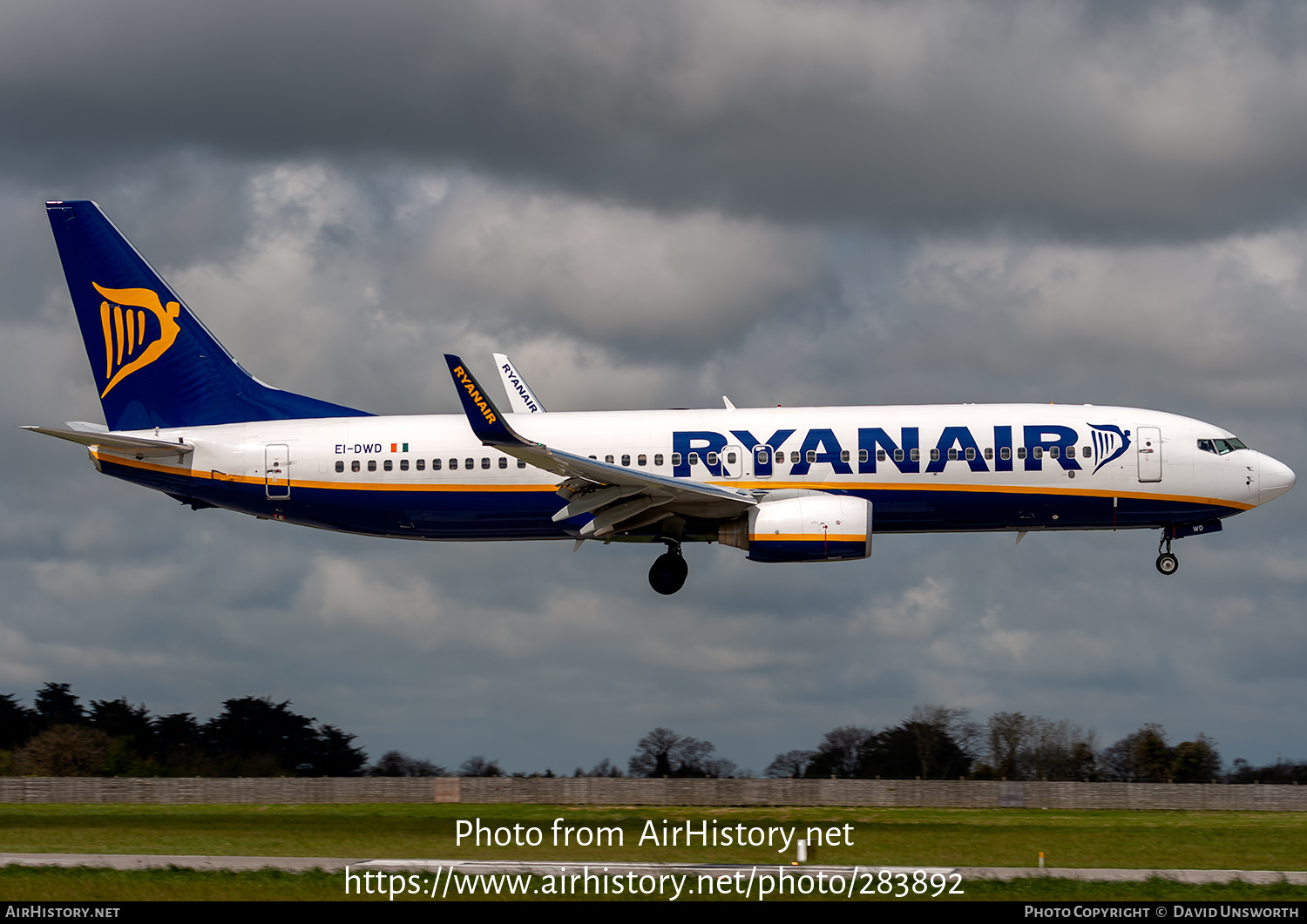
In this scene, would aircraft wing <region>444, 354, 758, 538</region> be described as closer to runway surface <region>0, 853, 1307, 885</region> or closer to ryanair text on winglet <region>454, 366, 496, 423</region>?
ryanair text on winglet <region>454, 366, 496, 423</region>

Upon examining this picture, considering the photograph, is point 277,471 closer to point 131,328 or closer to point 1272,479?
point 131,328

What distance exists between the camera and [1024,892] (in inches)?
936

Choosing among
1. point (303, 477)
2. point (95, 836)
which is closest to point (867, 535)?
point (303, 477)

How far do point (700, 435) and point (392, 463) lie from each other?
33.0ft

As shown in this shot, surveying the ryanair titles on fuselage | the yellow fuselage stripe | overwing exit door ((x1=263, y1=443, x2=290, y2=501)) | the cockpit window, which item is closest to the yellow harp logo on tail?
overwing exit door ((x1=263, y1=443, x2=290, y2=501))

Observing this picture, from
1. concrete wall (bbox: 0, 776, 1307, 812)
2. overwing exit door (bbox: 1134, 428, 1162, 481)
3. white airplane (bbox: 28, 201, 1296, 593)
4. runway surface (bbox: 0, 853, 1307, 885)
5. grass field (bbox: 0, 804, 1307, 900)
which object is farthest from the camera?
concrete wall (bbox: 0, 776, 1307, 812)

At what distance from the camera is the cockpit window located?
135ft

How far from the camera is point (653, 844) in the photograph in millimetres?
31688

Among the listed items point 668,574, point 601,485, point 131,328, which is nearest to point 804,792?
point 668,574

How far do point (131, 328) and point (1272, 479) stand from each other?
3890 centimetres

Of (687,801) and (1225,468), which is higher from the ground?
(1225,468)

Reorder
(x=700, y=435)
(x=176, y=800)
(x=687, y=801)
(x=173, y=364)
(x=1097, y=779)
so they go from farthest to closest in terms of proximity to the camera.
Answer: (x=1097, y=779) → (x=176, y=800) → (x=687, y=801) → (x=173, y=364) → (x=700, y=435)

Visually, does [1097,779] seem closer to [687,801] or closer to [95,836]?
[687,801]

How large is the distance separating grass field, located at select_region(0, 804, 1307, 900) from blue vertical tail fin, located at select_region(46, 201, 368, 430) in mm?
13614
